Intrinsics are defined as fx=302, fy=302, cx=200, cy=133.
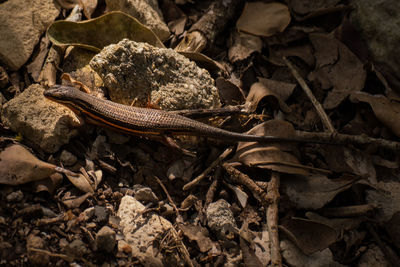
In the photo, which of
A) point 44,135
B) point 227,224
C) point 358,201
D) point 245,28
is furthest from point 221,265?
point 245,28

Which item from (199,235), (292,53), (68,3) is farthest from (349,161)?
(68,3)

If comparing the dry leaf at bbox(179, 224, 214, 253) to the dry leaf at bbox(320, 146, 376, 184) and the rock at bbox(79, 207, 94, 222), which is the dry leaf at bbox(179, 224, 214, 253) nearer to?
the rock at bbox(79, 207, 94, 222)

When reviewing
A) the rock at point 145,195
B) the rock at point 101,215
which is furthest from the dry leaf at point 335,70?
the rock at point 101,215

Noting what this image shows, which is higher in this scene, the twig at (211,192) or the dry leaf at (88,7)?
the dry leaf at (88,7)

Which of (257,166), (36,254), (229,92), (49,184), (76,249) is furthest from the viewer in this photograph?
(229,92)

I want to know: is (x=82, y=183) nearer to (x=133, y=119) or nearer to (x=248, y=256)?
(x=133, y=119)

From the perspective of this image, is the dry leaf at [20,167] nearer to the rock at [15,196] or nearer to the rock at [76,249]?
the rock at [15,196]
